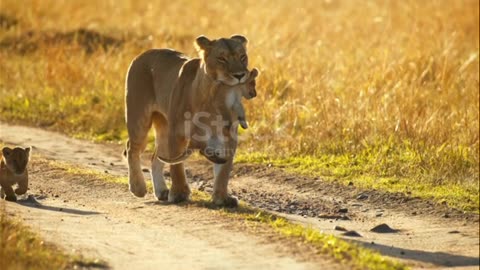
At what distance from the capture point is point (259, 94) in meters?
14.1

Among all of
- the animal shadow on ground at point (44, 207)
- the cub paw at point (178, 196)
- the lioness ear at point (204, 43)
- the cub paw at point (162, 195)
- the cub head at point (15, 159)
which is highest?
the lioness ear at point (204, 43)

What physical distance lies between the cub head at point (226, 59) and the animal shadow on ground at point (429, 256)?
5.11 feet

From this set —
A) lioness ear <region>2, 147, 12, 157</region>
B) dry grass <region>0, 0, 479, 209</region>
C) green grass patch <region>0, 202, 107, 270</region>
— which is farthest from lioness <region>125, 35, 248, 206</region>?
dry grass <region>0, 0, 479, 209</region>

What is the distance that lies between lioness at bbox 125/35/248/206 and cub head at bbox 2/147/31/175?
87 cm

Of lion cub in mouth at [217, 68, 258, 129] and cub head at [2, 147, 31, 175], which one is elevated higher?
lion cub in mouth at [217, 68, 258, 129]

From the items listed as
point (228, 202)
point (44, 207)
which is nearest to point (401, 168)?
point (228, 202)

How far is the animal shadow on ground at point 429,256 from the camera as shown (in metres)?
8.09

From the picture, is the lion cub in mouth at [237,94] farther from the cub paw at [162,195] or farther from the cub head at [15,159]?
the cub head at [15,159]

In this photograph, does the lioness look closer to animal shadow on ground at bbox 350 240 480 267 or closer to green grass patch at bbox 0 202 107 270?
animal shadow on ground at bbox 350 240 480 267

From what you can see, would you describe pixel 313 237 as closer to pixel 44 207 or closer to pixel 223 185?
pixel 223 185

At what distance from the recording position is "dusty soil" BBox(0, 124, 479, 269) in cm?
808


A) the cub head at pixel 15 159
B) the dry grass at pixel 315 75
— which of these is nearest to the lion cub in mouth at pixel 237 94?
the cub head at pixel 15 159

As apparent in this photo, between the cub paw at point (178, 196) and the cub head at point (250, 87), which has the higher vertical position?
the cub head at point (250, 87)

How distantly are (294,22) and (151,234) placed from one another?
38.6ft
